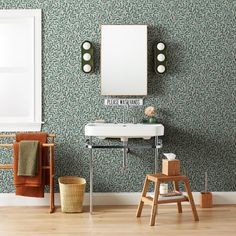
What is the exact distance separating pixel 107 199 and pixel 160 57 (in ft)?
5.11

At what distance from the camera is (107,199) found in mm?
5457

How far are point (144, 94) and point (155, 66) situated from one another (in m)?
0.31

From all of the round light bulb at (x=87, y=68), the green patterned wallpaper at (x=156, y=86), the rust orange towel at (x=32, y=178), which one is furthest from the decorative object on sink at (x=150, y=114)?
the rust orange towel at (x=32, y=178)

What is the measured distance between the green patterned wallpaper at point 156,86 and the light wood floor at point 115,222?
42 cm

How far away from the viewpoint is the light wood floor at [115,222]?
435 centimetres

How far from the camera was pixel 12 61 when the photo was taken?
559 centimetres

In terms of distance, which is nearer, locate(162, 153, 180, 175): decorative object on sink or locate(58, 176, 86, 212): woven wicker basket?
locate(162, 153, 180, 175): decorative object on sink

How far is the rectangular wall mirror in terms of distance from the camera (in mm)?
5359

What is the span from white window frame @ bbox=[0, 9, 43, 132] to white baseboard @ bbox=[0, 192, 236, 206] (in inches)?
27.5

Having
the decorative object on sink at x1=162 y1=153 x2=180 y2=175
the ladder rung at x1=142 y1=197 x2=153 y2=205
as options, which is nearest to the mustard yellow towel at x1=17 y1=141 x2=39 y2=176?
the ladder rung at x1=142 y1=197 x2=153 y2=205

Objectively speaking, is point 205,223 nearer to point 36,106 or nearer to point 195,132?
point 195,132

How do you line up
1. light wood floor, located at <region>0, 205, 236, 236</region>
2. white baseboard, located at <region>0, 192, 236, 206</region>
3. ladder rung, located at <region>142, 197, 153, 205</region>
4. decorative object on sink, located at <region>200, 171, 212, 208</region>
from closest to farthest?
light wood floor, located at <region>0, 205, 236, 236</region>, ladder rung, located at <region>142, 197, 153, 205</region>, decorative object on sink, located at <region>200, 171, 212, 208</region>, white baseboard, located at <region>0, 192, 236, 206</region>

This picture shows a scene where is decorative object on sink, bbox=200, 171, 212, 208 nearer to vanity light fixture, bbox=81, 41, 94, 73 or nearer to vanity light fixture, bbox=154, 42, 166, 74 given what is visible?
vanity light fixture, bbox=154, 42, 166, 74

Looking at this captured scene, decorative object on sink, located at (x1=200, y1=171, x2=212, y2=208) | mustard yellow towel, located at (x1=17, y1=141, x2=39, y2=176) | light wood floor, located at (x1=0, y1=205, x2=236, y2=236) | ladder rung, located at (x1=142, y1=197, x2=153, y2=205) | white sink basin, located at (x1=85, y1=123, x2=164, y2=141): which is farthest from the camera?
decorative object on sink, located at (x1=200, y1=171, x2=212, y2=208)
